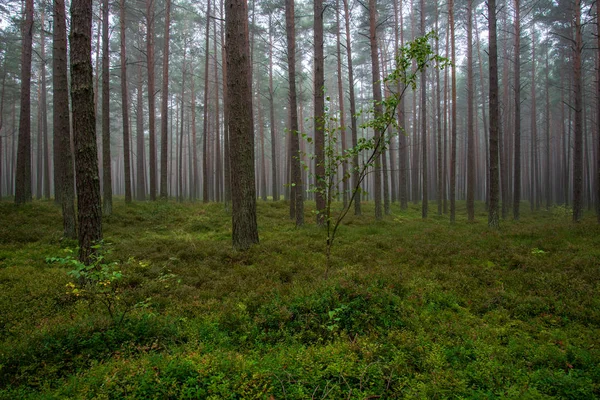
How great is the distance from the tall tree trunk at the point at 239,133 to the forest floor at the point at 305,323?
0.84 metres

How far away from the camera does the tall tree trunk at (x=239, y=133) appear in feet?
26.6

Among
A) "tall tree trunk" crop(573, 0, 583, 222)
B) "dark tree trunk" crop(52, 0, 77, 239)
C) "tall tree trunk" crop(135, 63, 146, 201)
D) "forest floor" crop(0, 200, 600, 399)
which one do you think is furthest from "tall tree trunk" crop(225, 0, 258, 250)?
"tall tree trunk" crop(135, 63, 146, 201)

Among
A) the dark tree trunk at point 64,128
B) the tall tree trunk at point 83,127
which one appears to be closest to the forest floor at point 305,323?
the tall tree trunk at point 83,127

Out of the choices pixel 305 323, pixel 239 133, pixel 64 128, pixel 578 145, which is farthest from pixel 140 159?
pixel 578 145

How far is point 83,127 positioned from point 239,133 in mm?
3527

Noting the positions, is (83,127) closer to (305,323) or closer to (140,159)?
(305,323)

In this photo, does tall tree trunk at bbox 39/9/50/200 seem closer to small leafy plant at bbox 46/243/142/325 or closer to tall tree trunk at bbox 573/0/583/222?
small leafy plant at bbox 46/243/142/325

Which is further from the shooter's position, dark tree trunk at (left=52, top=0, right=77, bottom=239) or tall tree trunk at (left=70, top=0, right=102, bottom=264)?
dark tree trunk at (left=52, top=0, right=77, bottom=239)

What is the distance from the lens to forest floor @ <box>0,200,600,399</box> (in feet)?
10.2

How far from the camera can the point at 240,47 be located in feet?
26.8

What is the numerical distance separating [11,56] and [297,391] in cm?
3499

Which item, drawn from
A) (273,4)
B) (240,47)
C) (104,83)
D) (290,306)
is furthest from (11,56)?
(290,306)

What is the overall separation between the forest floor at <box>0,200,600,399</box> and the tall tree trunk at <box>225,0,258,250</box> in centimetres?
84

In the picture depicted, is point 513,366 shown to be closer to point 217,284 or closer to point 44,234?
point 217,284
